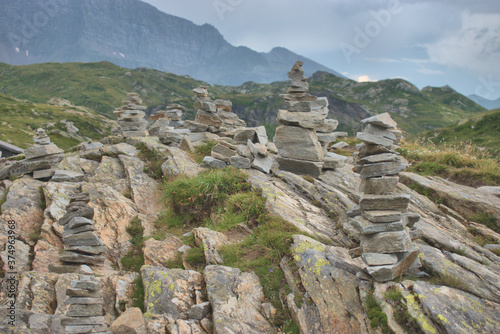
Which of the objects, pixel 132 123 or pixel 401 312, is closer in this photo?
pixel 401 312

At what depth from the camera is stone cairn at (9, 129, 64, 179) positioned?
12.6 meters

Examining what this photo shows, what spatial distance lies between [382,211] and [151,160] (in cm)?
1274

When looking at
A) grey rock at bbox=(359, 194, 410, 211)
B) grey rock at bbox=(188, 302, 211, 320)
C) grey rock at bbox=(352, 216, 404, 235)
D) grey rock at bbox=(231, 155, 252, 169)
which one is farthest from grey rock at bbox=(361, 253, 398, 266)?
grey rock at bbox=(231, 155, 252, 169)

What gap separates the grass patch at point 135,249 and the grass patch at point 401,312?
7159 millimetres

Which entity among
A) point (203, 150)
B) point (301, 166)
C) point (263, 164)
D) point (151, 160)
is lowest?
point (151, 160)

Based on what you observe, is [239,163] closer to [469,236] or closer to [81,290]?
[81,290]

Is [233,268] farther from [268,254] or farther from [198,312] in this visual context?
[198,312]

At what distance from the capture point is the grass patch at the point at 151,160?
14.0 m

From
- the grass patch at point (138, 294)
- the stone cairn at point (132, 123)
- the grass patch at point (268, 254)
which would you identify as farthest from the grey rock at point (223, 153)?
the stone cairn at point (132, 123)

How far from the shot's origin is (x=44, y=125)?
221 feet

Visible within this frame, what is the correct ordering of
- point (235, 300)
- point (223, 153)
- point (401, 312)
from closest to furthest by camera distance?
point (401, 312) < point (235, 300) < point (223, 153)

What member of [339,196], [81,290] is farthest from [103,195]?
[339,196]

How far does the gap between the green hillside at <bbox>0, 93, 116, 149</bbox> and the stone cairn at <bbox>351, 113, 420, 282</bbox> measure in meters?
65.0

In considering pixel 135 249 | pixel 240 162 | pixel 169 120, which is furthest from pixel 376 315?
pixel 169 120
